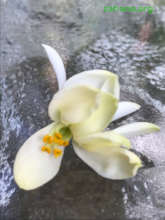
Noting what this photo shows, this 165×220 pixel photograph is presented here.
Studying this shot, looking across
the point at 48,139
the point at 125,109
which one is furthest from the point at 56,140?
the point at 125,109

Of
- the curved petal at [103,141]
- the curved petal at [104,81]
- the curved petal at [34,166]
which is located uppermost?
the curved petal at [104,81]

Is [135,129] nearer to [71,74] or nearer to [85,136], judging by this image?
[85,136]

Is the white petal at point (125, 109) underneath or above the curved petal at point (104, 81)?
underneath

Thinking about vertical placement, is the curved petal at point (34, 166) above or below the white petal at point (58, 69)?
below

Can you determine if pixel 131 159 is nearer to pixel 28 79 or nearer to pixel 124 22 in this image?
pixel 28 79

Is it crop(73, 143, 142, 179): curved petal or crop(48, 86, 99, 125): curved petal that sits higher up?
crop(48, 86, 99, 125): curved petal

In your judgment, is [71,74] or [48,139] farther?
[71,74]
